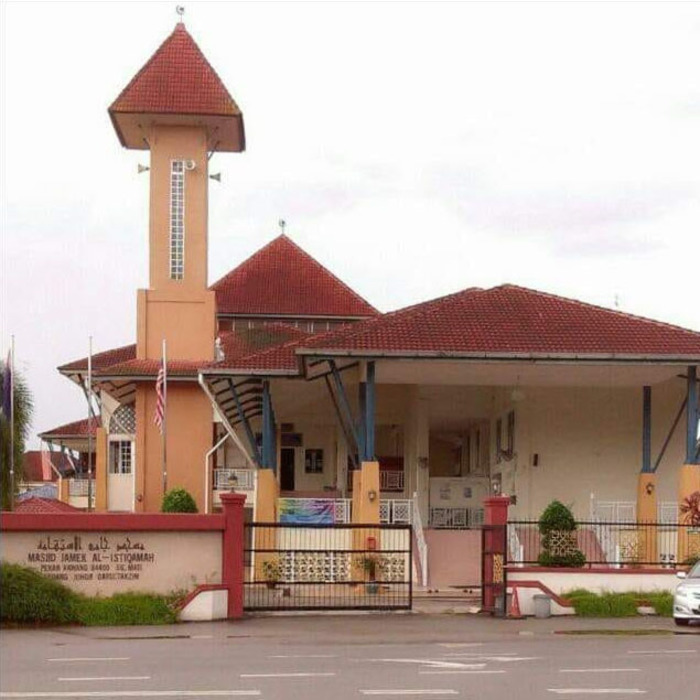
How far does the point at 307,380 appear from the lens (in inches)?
1538

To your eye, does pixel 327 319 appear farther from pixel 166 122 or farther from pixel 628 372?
pixel 628 372

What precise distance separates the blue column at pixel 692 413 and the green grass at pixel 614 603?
5771 mm

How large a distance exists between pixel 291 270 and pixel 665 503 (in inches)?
1101

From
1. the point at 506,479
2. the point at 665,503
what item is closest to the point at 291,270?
the point at 506,479

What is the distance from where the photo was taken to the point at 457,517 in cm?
4241

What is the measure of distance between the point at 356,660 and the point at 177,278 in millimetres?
33776

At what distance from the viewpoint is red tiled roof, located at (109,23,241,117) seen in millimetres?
50094

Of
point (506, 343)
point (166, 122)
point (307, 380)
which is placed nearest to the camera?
point (506, 343)

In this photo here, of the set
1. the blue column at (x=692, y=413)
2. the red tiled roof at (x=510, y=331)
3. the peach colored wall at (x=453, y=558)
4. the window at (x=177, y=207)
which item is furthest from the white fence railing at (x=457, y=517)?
the window at (x=177, y=207)

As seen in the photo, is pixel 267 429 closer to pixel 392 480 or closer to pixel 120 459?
pixel 392 480

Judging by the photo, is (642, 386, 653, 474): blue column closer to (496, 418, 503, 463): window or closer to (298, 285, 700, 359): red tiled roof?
(298, 285, 700, 359): red tiled roof

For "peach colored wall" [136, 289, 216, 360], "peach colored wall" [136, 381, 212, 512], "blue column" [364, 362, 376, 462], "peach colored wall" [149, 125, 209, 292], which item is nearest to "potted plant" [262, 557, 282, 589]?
"blue column" [364, 362, 376, 462]

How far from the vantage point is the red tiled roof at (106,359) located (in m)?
59.2

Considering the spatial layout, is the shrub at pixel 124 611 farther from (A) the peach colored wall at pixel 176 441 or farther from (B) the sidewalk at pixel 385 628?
(A) the peach colored wall at pixel 176 441
